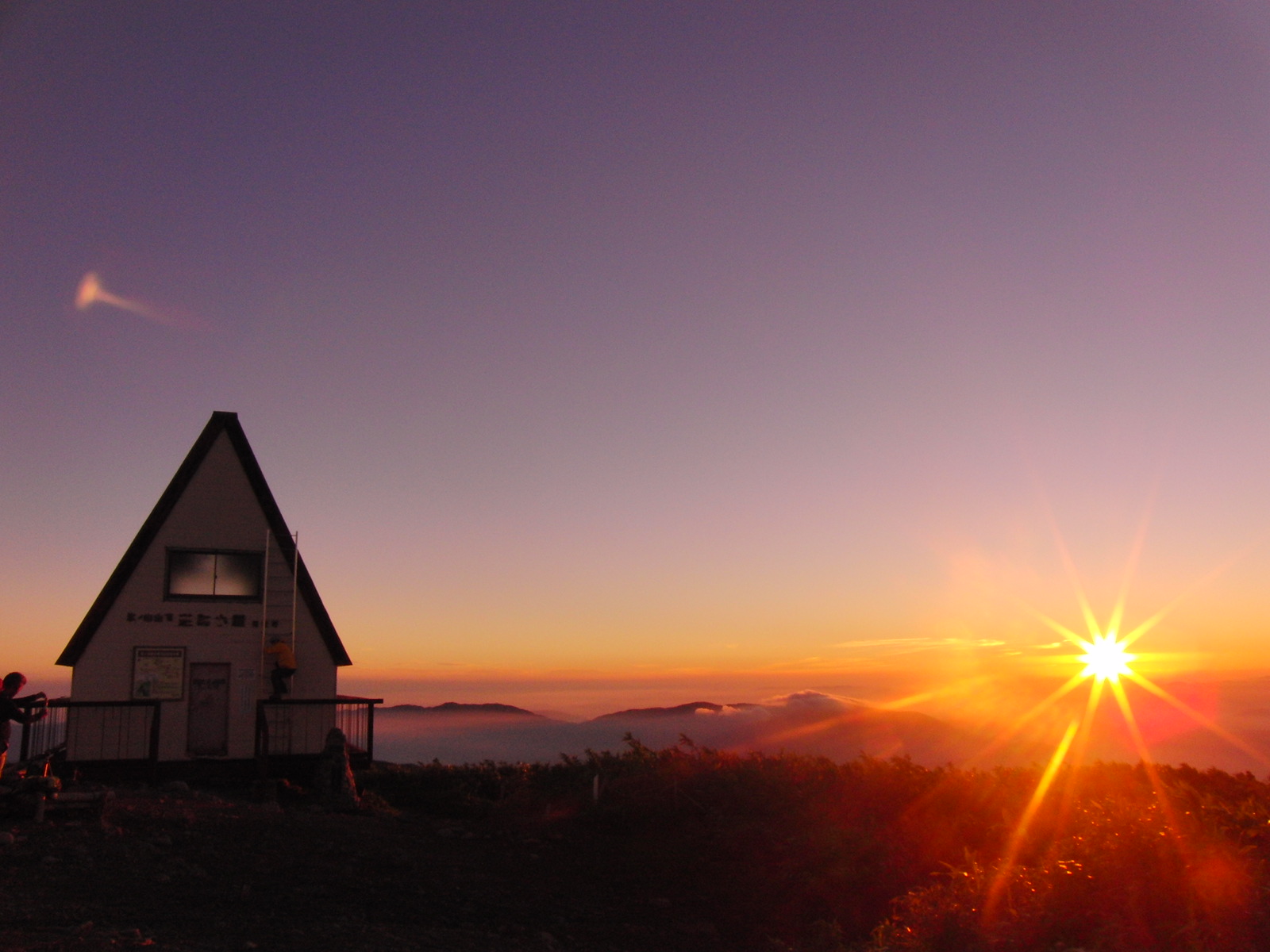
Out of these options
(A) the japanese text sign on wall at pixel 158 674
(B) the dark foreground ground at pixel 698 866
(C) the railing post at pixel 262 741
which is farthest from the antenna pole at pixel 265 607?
(B) the dark foreground ground at pixel 698 866

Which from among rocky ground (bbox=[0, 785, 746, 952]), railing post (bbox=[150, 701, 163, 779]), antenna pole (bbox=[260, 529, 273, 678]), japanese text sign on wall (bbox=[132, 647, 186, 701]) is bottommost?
rocky ground (bbox=[0, 785, 746, 952])

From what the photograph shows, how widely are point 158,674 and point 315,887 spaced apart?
12.0 m

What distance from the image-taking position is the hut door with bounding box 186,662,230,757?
66.0ft

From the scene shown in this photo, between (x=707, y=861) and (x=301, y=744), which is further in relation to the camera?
(x=301, y=744)

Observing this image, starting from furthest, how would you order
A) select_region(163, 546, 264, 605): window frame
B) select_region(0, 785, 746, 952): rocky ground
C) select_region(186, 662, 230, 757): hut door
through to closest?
select_region(163, 546, 264, 605): window frame < select_region(186, 662, 230, 757): hut door < select_region(0, 785, 746, 952): rocky ground

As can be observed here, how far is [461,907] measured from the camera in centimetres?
1016

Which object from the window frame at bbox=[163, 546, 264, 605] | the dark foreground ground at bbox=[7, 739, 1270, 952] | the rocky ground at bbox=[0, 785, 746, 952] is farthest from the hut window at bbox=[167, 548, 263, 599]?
the rocky ground at bbox=[0, 785, 746, 952]

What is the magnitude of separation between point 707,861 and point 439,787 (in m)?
8.46

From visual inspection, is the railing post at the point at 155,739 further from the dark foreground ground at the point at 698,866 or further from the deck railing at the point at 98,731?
the dark foreground ground at the point at 698,866

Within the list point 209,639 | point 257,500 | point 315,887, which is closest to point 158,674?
point 209,639

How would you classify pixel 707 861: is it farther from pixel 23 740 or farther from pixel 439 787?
pixel 23 740

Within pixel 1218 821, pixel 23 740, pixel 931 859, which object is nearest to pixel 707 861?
pixel 931 859

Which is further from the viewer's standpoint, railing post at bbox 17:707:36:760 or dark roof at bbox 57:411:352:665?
dark roof at bbox 57:411:352:665

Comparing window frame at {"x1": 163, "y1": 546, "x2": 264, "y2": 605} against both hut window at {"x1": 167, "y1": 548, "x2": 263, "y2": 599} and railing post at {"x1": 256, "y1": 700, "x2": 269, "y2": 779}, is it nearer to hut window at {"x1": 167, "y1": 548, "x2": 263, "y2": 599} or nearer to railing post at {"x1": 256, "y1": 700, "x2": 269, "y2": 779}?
hut window at {"x1": 167, "y1": 548, "x2": 263, "y2": 599}
